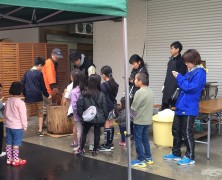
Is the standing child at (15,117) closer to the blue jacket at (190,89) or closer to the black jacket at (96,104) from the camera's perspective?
the black jacket at (96,104)

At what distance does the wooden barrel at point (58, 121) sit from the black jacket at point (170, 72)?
2.24 meters

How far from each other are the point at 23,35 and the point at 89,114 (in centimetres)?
687

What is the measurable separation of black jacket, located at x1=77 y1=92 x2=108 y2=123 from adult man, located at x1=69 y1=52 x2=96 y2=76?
3.57ft

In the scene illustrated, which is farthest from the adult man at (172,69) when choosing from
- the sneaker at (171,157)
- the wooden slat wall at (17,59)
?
the wooden slat wall at (17,59)

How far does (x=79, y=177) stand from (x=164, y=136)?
2.03 m

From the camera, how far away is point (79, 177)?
15.7 feet

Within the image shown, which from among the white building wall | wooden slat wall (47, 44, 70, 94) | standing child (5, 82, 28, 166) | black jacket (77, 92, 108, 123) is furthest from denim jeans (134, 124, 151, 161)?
the white building wall

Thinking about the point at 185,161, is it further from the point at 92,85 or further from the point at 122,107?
the point at 92,85

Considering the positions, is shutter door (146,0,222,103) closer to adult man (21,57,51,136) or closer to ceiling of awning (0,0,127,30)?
adult man (21,57,51,136)

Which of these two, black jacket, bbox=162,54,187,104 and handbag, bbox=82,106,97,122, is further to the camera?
black jacket, bbox=162,54,187,104

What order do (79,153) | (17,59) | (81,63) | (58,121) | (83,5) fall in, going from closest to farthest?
(83,5) → (79,153) → (81,63) → (58,121) → (17,59)

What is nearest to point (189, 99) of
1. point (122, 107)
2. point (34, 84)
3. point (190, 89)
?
point (190, 89)

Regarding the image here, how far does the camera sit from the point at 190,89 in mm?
4871

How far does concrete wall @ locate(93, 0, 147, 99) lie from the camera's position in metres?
9.22
